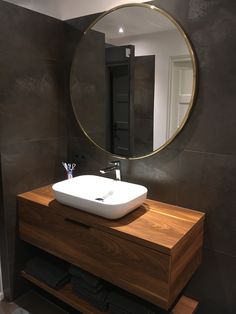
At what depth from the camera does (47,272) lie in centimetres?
186

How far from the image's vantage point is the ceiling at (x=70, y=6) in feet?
5.74

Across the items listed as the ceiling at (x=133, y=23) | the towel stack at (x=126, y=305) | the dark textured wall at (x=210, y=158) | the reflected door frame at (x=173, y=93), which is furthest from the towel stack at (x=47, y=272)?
the ceiling at (x=133, y=23)

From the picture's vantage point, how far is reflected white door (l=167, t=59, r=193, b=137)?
57.0 inches

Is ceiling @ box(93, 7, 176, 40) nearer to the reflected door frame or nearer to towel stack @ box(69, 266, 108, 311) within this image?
the reflected door frame

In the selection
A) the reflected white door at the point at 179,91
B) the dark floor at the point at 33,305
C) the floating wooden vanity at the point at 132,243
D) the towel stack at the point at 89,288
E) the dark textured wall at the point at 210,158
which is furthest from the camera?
the dark floor at the point at 33,305

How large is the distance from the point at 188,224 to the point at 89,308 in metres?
0.80

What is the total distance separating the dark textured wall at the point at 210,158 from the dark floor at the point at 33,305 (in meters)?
0.93

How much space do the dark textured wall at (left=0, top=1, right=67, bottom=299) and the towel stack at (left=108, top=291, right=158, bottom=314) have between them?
775 mm

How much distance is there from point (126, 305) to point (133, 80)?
1.29 meters

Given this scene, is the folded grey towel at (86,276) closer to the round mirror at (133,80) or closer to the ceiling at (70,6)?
the round mirror at (133,80)

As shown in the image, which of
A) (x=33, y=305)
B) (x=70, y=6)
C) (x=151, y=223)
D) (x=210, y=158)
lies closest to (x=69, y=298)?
(x=33, y=305)

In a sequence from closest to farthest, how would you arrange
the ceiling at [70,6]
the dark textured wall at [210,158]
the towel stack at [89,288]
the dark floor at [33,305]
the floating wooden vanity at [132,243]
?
the floating wooden vanity at [132,243] → the dark textured wall at [210,158] → the towel stack at [89,288] → the ceiling at [70,6] → the dark floor at [33,305]

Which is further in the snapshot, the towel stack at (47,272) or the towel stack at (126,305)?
the towel stack at (47,272)

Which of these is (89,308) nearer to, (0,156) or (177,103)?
(0,156)
